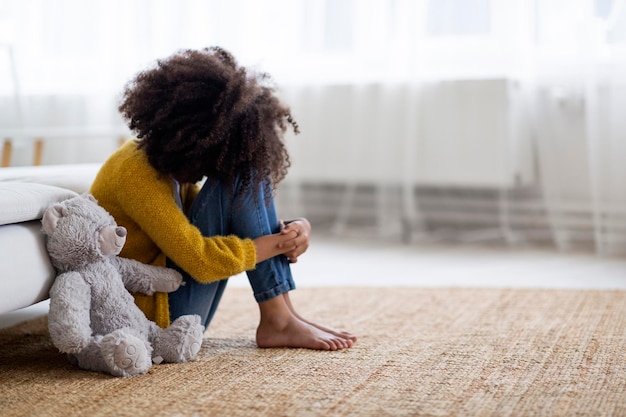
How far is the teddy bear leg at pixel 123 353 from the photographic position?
1333mm

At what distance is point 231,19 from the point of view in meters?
3.29

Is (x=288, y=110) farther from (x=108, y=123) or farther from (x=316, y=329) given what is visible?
(x=108, y=123)

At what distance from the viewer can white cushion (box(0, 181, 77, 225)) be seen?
1.33 meters

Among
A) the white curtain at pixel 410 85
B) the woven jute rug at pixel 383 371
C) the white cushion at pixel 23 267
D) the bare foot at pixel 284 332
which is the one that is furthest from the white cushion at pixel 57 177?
the white curtain at pixel 410 85

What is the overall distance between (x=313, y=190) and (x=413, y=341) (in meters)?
1.73

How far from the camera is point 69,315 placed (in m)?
1.32

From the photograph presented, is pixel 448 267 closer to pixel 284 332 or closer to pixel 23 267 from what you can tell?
pixel 284 332

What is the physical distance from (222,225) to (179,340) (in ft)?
0.71

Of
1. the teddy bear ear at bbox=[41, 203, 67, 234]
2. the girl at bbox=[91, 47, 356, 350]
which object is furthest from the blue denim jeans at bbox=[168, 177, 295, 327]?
the teddy bear ear at bbox=[41, 203, 67, 234]

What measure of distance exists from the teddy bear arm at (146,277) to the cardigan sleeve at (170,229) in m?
0.04

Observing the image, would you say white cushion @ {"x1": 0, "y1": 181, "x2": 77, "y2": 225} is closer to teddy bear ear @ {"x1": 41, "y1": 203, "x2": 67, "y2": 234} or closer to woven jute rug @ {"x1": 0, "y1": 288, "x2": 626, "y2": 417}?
teddy bear ear @ {"x1": 41, "y1": 203, "x2": 67, "y2": 234}

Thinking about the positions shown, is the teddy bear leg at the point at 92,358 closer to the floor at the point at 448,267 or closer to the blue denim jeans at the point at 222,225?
the blue denim jeans at the point at 222,225

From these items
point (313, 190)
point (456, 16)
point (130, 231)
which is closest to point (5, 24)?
point (313, 190)

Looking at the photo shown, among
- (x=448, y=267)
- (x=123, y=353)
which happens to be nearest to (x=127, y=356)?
(x=123, y=353)
